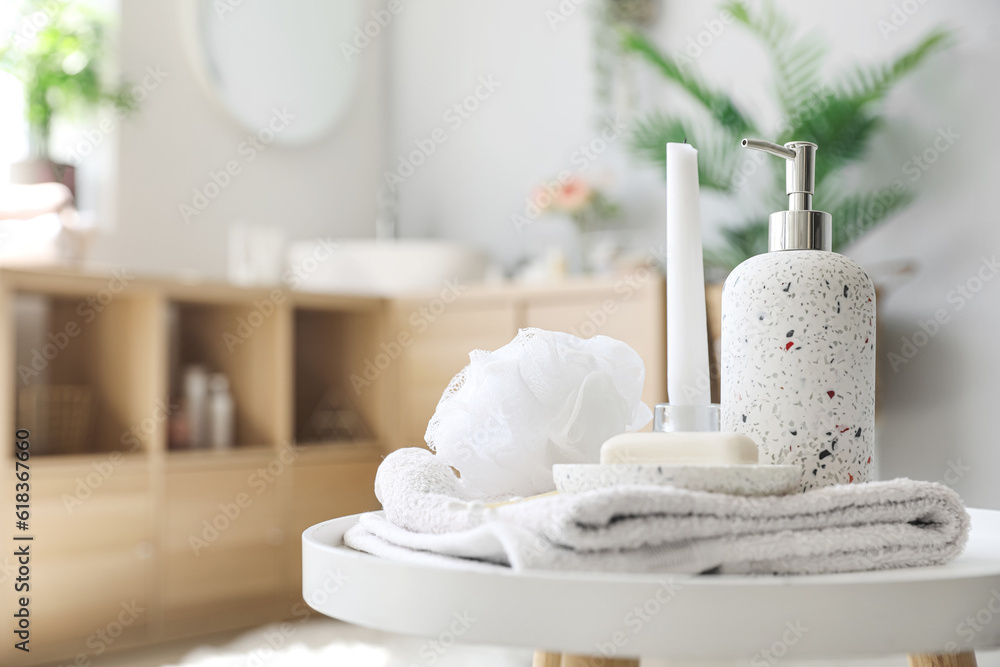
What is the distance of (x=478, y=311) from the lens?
2.33m

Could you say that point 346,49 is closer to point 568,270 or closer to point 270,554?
point 568,270

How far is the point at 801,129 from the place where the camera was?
1930 millimetres

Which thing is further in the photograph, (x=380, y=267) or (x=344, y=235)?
(x=344, y=235)

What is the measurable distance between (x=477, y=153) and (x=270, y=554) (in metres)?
1.44

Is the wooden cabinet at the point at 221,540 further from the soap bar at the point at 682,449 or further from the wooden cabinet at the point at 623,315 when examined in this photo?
the soap bar at the point at 682,449

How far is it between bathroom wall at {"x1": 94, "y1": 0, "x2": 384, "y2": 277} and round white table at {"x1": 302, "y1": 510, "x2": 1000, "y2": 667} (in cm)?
224

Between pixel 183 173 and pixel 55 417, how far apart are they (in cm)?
86

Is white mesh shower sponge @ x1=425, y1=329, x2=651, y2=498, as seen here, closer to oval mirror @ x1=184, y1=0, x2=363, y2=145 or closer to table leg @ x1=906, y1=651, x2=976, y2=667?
table leg @ x1=906, y1=651, x2=976, y2=667

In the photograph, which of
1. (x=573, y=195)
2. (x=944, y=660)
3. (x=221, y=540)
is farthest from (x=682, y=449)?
(x=573, y=195)

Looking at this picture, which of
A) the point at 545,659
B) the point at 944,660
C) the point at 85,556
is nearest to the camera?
the point at 944,660

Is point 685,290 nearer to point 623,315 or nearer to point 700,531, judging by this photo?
point 700,531

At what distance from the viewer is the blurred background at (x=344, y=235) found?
195 cm

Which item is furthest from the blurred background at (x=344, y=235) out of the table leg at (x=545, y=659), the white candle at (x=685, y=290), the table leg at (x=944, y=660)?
the white candle at (x=685, y=290)

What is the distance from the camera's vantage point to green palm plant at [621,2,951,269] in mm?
1918
